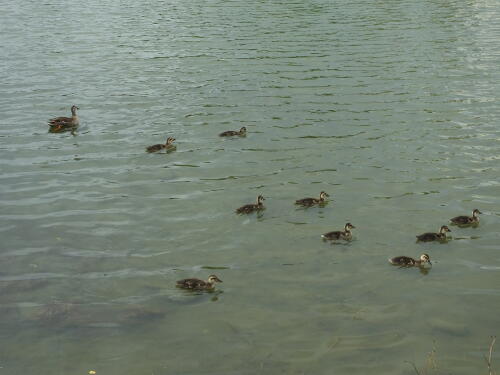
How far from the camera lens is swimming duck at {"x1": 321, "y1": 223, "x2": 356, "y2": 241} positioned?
1341 cm

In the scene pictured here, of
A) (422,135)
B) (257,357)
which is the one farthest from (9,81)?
(257,357)

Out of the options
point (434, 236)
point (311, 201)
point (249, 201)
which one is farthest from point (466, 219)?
point (249, 201)

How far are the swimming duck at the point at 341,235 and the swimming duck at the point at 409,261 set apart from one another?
116cm

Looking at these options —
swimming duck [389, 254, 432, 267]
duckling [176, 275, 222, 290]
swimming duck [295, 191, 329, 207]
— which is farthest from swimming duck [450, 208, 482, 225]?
duckling [176, 275, 222, 290]

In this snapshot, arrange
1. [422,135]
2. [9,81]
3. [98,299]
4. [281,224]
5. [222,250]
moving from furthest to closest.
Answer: [9,81]
[422,135]
[281,224]
[222,250]
[98,299]

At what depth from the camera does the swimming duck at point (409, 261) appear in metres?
12.4

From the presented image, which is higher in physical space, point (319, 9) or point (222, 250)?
point (319, 9)

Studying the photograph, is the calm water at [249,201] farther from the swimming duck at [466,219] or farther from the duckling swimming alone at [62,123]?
the duckling swimming alone at [62,123]

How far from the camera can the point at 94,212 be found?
15.1 meters

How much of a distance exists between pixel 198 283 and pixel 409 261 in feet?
12.6

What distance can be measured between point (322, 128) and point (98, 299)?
10.7 meters

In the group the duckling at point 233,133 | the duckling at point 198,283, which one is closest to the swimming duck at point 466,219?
the duckling at point 198,283

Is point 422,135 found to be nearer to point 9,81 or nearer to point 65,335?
point 65,335

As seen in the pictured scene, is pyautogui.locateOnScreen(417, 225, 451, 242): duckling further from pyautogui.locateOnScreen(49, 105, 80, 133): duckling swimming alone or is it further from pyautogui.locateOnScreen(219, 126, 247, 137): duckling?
pyautogui.locateOnScreen(49, 105, 80, 133): duckling swimming alone
